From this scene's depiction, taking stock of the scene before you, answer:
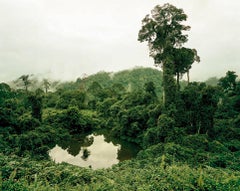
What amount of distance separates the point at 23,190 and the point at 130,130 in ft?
75.9

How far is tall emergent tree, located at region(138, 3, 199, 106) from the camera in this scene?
75.4 feet

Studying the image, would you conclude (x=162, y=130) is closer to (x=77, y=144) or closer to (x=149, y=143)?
(x=149, y=143)

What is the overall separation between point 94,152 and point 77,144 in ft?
15.0

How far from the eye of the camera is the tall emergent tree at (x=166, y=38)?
75.4ft

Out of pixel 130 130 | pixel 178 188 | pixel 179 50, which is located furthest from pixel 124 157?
pixel 178 188

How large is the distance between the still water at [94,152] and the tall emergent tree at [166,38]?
7.04 metres

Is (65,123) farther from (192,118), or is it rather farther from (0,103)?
(192,118)

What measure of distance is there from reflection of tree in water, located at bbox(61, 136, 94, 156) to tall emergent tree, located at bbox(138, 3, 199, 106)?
11.1 meters

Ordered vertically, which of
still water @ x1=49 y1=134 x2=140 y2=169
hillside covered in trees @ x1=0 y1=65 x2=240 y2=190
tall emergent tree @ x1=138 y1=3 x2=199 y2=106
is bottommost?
still water @ x1=49 y1=134 x2=140 y2=169

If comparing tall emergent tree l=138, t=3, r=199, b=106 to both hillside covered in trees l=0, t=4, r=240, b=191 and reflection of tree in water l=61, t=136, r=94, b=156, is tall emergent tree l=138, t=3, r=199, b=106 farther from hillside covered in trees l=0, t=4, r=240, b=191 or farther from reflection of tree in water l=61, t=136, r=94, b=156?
reflection of tree in water l=61, t=136, r=94, b=156

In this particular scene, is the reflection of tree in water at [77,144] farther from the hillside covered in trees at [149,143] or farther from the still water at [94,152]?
the hillside covered in trees at [149,143]

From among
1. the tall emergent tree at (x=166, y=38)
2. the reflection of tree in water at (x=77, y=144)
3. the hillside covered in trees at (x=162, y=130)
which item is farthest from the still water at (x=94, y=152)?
the tall emergent tree at (x=166, y=38)

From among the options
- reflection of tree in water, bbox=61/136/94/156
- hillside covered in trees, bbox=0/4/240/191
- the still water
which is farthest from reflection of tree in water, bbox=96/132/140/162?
reflection of tree in water, bbox=61/136/94/156

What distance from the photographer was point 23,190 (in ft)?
18.2
